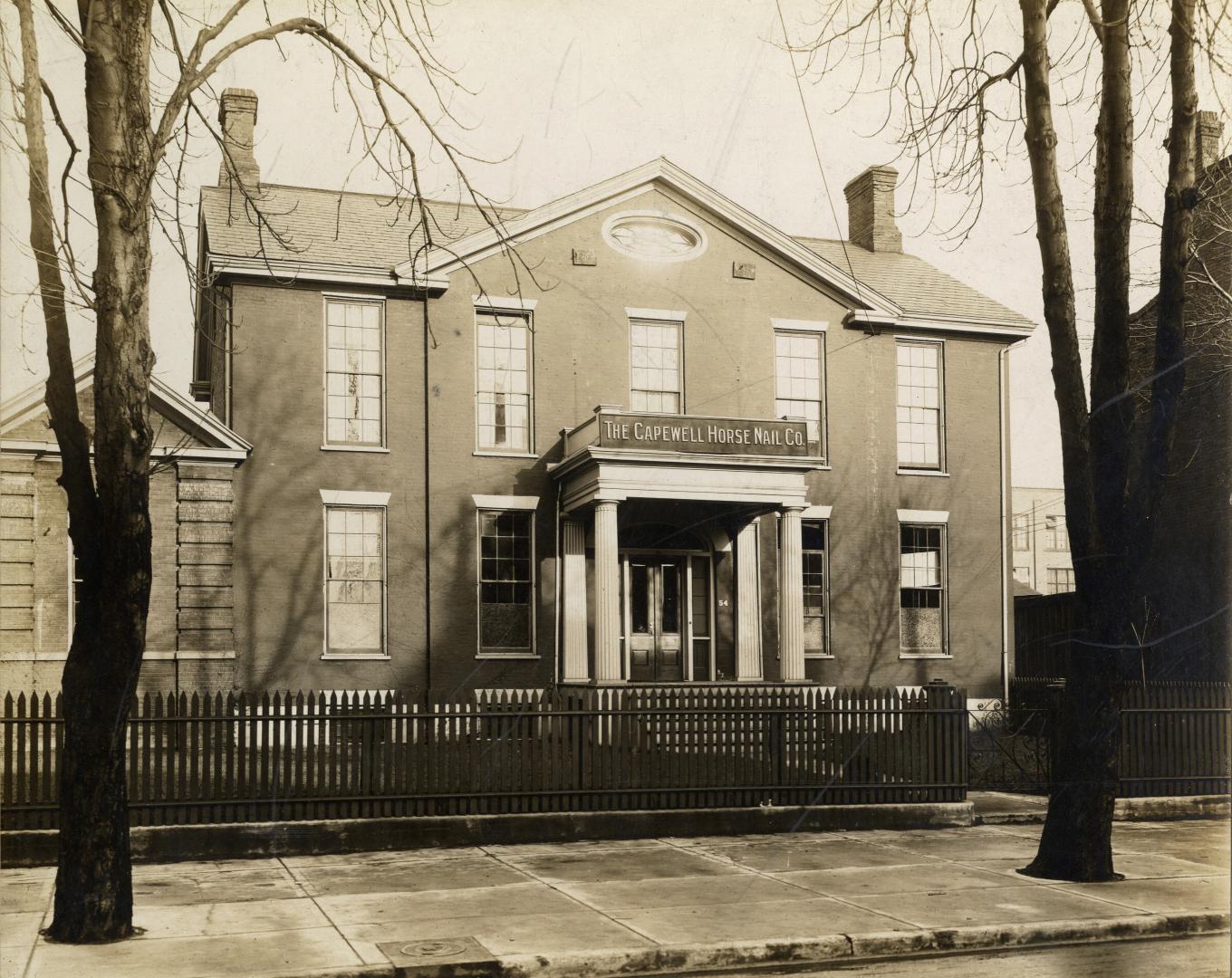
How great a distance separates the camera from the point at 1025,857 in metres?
11.6

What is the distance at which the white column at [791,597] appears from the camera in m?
20.8

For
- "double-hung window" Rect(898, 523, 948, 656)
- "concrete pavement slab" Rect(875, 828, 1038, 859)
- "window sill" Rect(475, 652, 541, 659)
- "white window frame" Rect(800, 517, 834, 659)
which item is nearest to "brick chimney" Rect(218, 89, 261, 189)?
"window sill" Rect(475, 652, 541, 659)

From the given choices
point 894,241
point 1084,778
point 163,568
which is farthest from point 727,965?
point 894,241

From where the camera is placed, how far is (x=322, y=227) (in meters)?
21.7

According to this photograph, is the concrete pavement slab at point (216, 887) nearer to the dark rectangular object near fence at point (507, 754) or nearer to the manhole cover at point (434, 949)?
the dark rectangular object near fence at point (507, 754)

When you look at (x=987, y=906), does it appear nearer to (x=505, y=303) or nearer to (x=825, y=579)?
(x=825, y=579)

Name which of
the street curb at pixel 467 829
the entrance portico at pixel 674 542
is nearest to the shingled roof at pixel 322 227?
the entrance portico at pixel 674 542

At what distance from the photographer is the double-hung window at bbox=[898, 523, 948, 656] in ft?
78.0

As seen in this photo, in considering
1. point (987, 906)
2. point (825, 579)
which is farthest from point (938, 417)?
point (987, 906)

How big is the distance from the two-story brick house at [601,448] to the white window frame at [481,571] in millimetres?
50

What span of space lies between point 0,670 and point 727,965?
13078 mm

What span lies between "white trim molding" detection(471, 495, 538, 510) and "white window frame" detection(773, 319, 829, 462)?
504cm

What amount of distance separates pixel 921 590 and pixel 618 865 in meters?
14.2

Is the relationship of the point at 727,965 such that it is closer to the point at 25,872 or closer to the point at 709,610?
the point at 25,872
